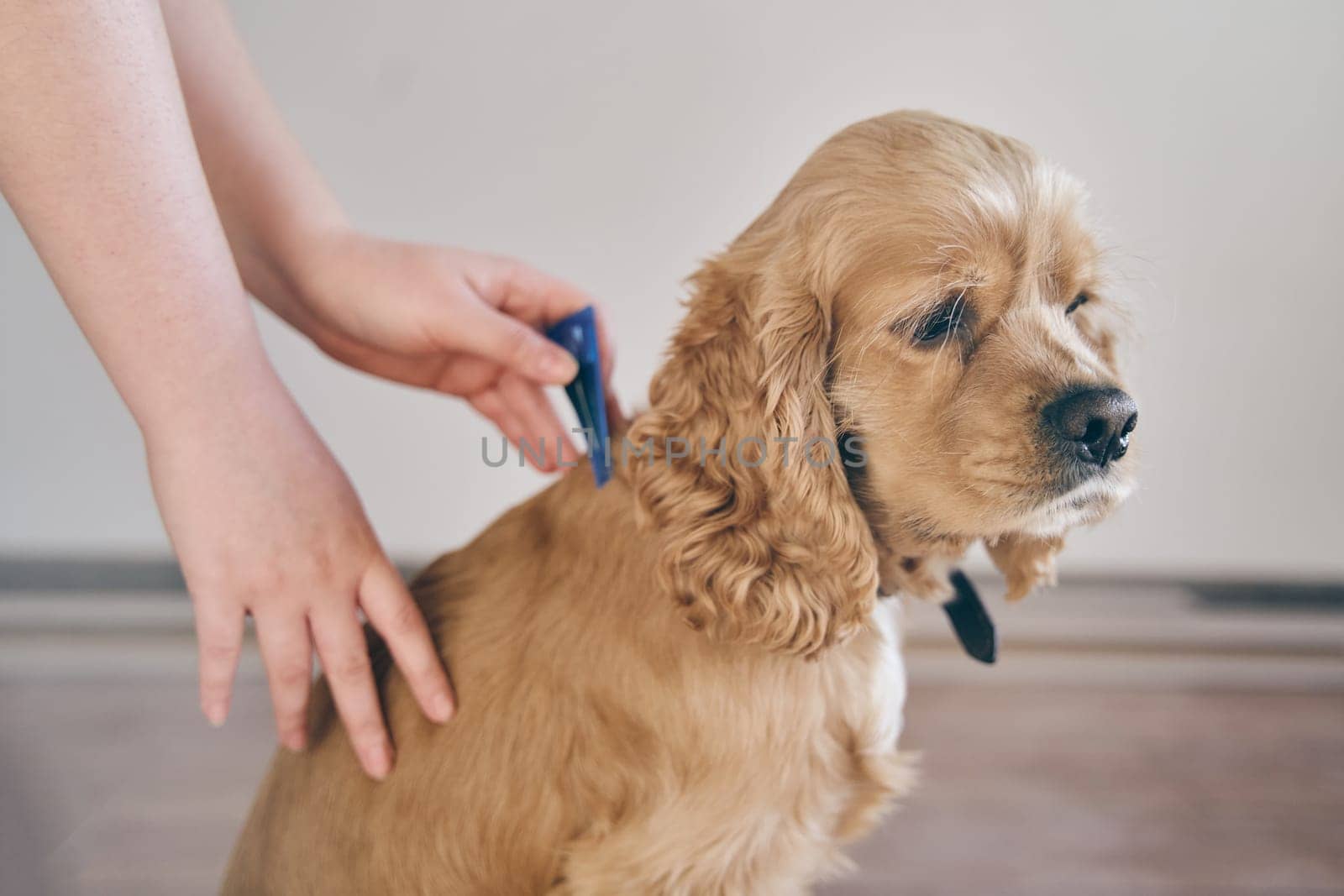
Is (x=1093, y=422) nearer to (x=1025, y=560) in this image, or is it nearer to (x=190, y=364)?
(x=1025, y=560)

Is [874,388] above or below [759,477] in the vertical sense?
above

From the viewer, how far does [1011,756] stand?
2033 millimetres

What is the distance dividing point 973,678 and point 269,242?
71.6 inches

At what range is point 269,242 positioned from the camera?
1317 millimetres

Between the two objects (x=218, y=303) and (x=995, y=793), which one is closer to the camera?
(x=218, y=303)

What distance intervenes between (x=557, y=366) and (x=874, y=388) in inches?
15.6

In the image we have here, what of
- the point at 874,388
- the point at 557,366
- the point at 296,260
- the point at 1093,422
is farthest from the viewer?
the point at 296,260

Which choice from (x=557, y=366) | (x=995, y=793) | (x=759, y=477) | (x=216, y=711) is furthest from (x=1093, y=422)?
(x=995, y=793)

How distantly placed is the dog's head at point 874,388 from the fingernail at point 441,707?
31 centimetres

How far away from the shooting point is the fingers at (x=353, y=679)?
105cm

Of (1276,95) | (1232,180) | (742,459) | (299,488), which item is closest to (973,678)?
(1232,180)

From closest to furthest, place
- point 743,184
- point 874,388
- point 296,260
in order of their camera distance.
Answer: point 874,388 < point 296,260 < point 743,184

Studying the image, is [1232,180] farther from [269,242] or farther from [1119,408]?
[269,242]

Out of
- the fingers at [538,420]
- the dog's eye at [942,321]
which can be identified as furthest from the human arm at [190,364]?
the dog's eye at [942,321]
